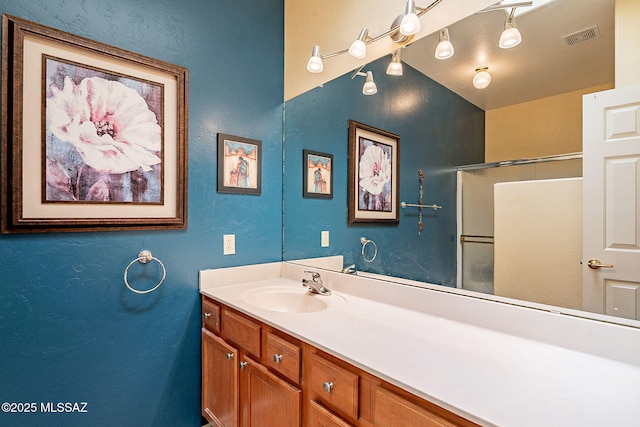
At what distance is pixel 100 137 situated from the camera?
4.51 ft

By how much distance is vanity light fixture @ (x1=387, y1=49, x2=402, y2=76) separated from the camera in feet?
4.79

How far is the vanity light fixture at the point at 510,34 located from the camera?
1087mm

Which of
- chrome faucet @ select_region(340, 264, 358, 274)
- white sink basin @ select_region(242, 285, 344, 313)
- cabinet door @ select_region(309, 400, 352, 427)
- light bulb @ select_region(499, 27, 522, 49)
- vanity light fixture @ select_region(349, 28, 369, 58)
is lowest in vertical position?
cabinet door @ select_region(309, 400, 352, 427)

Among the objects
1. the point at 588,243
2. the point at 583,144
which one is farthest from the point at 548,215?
the point at 583,144

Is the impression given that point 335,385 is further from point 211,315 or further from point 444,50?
point 444,50

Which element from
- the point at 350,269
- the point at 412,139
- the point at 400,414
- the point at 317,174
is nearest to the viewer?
the point at 400,414

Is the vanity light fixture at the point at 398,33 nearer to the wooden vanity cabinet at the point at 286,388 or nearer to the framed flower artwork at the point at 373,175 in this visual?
the framed flower artwork at the point at 373,175

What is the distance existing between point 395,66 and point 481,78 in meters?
0.43

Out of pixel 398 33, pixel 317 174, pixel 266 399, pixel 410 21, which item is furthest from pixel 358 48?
pixel 266 399

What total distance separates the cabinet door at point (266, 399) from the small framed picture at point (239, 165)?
93 cm

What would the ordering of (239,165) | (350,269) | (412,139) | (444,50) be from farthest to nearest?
(239,165)
(350,269)
(412,139)
(444,50)

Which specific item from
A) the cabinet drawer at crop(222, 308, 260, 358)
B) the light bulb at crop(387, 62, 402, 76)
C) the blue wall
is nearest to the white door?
the light bulb at crop(387, 62, 402, 76)

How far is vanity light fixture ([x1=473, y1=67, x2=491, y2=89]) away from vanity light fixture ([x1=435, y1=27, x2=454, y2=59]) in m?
0.15

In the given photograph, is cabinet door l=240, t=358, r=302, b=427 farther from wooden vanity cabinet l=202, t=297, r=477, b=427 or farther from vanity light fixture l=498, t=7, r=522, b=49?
vanity light fixture l=498, t=7, r=522, b=49
